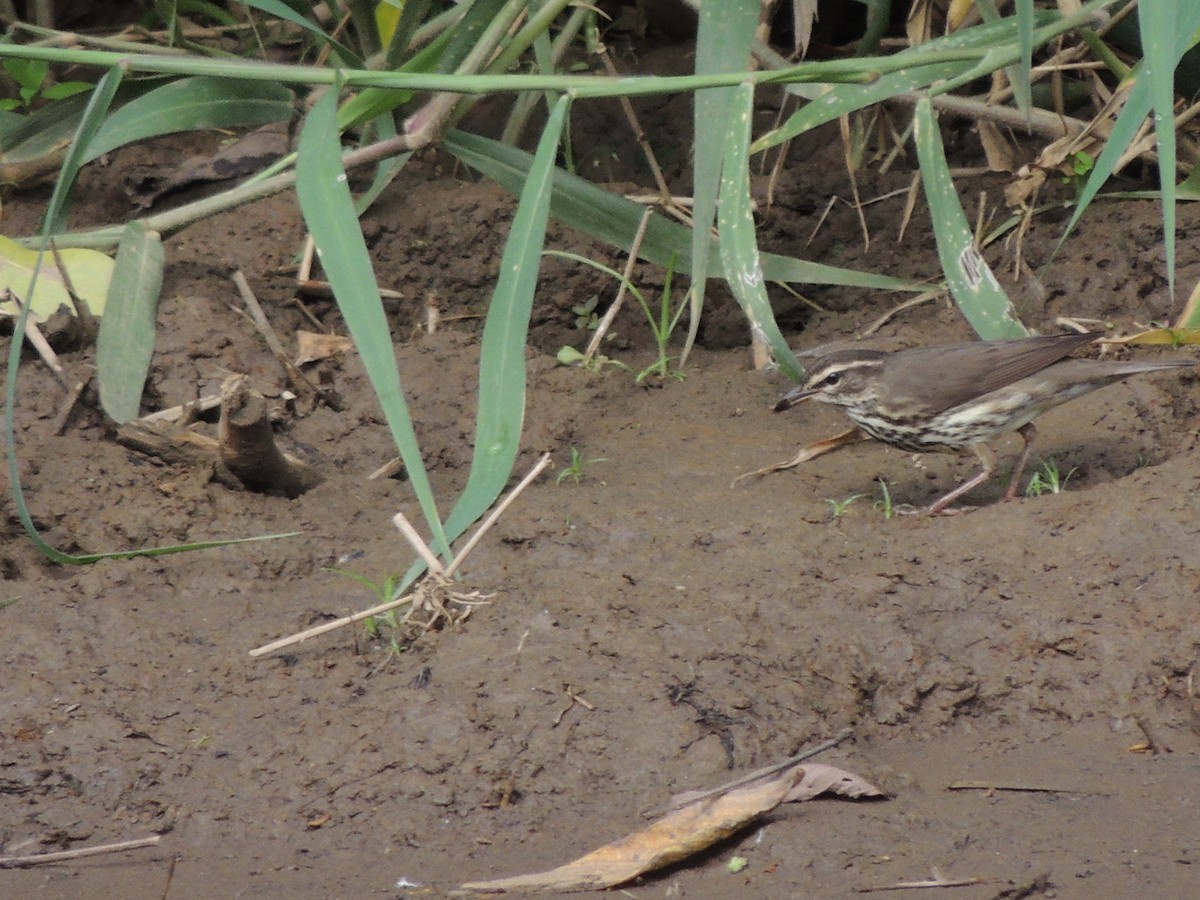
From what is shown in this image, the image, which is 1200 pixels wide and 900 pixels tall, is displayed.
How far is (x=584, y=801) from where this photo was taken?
3609mm

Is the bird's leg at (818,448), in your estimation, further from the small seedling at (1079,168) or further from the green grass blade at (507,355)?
the small seedling at (1079,168)

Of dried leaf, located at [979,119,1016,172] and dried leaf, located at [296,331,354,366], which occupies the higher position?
dried leaf, located at [979,119,1016,172]

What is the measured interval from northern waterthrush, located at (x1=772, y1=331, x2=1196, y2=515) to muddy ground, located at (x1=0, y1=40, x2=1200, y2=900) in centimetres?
21

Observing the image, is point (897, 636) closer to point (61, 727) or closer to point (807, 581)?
point (807, 581)

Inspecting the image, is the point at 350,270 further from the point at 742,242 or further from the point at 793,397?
the point at 793,397

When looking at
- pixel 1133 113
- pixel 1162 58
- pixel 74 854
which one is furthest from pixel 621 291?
pixel 74 854

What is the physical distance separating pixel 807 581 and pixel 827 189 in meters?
2.80

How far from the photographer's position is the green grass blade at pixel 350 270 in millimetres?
3482

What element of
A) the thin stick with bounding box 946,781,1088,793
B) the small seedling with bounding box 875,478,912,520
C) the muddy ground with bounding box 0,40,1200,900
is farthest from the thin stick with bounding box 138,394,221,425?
the thin stick with bounding box 946,781,1088,793

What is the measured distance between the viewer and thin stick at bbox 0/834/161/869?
3494 millimetres

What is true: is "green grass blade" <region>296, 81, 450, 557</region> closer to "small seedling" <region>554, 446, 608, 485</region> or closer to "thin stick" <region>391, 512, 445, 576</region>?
"thin stick" <region>391, 512, 445, 576</region>

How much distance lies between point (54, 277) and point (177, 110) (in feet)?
3.02

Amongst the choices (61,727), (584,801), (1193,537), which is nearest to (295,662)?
(61,727)

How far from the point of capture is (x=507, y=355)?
3.98 m
